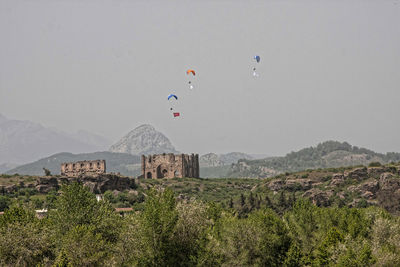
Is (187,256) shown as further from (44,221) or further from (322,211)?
(322,211)

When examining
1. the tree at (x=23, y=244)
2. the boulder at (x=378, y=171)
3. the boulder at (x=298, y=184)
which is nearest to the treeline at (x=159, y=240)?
the tree at (x=23, y=244)

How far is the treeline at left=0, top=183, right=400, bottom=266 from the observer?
52.1m

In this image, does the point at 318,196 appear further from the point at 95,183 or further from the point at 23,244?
the point at 23,244

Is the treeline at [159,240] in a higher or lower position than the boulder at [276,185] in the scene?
lower

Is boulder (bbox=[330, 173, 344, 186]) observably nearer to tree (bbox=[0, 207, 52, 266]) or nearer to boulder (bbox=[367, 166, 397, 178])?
boulder (bbox=[367, 166, 397, 178])

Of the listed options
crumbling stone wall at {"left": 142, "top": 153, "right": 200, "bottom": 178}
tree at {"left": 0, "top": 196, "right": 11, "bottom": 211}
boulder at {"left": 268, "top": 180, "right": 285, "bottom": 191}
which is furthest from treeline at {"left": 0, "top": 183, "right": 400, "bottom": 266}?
crumbling stone wall at {"left": 142, "top": 153, "right": 200, "bottom": 178}

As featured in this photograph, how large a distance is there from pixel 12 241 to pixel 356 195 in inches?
3839

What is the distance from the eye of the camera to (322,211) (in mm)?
87188

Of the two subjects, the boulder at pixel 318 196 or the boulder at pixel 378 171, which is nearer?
the boulder at pixel 318 196

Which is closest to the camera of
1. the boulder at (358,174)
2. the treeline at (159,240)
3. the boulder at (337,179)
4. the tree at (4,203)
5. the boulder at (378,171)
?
the treeline at (159,240)

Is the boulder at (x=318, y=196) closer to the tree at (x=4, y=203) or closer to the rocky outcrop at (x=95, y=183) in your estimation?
the rocky outcrop at (x=95, y=183)

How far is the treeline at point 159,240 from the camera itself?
171ft

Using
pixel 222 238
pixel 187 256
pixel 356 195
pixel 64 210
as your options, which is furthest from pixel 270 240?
pixel 356 195

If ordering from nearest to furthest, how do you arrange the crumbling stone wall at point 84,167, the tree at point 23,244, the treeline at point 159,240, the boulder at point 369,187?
the tree at point 23,244, the treeline at point 159,240, the boulder at point 369,187, the crumbling stone wall at point 84,167
